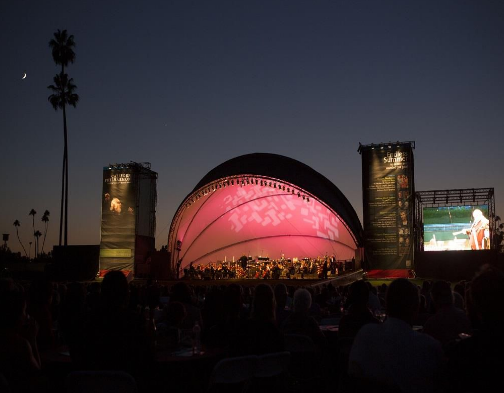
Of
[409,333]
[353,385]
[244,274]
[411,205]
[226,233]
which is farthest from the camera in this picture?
[226,233]

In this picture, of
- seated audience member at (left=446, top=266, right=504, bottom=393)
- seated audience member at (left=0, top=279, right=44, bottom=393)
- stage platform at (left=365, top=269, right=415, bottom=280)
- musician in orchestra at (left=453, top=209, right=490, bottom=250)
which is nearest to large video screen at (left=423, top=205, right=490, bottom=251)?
musician in orchestra at (left=453, top=209, right=490, bottom=250)

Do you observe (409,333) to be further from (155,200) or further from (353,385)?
(155,200)

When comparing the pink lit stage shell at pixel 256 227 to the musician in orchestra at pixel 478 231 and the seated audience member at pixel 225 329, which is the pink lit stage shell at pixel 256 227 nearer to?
the musician in orchestra at pixel 478 231

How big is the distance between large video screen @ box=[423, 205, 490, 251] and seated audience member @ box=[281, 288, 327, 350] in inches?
1109

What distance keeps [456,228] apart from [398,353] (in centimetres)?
3154

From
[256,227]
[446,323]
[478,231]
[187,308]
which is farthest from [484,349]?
[256,227]

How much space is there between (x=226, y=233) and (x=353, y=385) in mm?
40956

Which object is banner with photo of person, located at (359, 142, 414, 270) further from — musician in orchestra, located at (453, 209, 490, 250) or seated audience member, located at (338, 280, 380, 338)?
seated audience member, located at (338, 280, 380, 338)

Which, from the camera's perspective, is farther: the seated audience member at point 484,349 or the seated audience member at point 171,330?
the seated audience member at point 171,330

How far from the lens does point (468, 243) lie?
31.4 m

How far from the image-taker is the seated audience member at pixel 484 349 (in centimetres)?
262

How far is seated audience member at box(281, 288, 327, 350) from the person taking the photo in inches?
244

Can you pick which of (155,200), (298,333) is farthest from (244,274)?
(298,333)

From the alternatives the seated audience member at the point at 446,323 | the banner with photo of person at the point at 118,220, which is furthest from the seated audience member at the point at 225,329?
the banner with photo of person at the point at 118,220
